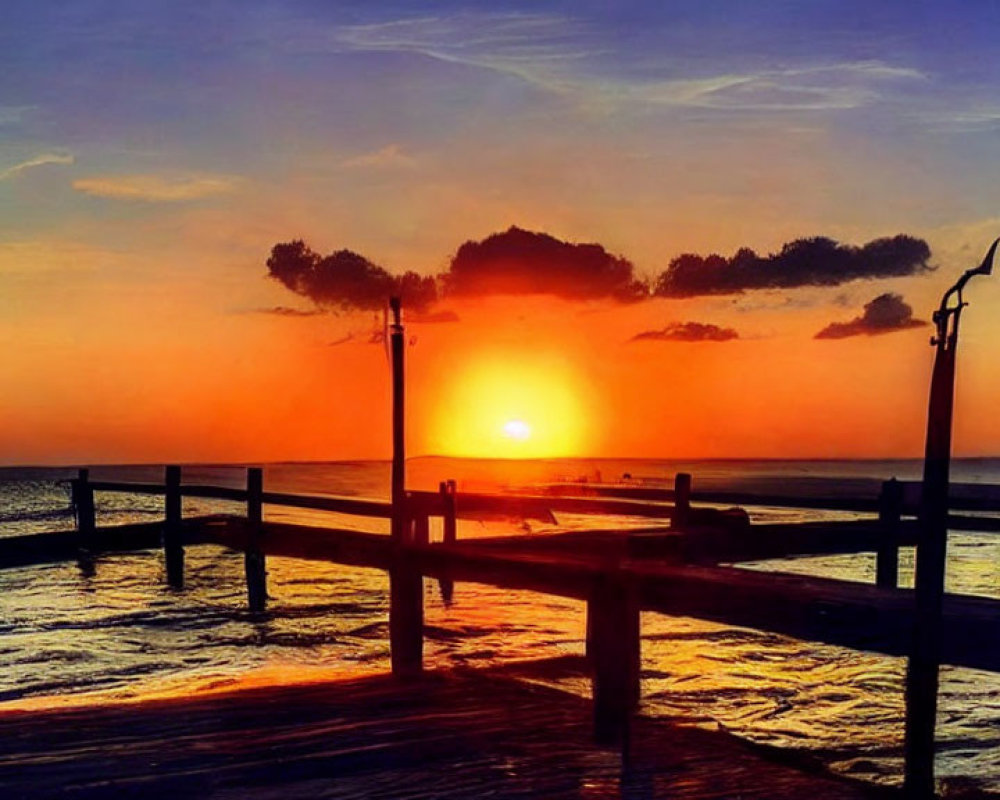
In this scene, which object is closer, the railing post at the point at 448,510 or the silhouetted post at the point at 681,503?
the silhouetted post at the point at 681,503

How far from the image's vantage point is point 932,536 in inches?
306

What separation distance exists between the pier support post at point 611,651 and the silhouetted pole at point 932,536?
183cm

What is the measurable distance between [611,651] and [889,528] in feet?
28.2

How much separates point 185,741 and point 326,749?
940 mm

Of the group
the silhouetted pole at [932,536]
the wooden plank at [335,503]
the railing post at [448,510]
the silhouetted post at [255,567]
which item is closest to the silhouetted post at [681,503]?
the railing post at [448,510]

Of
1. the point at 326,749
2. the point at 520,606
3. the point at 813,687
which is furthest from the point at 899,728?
the point at 520,606

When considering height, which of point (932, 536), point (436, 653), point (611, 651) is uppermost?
point (932, 536)

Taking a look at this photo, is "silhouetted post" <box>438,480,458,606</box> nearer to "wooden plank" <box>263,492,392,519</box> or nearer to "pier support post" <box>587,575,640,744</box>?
"wooden plank" <box>263,492,392,519</box>

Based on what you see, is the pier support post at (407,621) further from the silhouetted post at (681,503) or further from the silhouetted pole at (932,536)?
the silhouetted post at (681,503)

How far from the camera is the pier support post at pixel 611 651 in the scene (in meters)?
7.68

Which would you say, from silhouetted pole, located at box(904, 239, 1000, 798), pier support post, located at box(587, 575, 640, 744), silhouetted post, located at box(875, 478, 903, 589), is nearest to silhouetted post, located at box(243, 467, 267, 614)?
silhouetted post, located at box(875, 478, 903, 589)

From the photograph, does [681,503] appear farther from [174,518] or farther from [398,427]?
[174,518]

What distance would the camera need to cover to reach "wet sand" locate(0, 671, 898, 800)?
6.58m

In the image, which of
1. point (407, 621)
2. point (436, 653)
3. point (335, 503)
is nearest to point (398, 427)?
point (436, 653)
